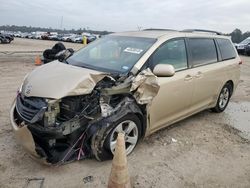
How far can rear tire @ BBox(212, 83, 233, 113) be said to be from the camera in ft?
20.7

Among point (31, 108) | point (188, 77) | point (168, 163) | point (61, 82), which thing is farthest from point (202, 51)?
point (31, 108)

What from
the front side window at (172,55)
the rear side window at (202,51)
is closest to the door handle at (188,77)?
the front side window at (172,55)

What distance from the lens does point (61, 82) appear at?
12.2ft

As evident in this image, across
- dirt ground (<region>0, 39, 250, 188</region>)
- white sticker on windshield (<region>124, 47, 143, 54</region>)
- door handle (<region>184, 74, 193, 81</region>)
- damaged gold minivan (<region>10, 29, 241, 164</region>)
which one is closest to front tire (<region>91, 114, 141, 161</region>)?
damaged gold minivan (<region>10, 29, 241, 164</region>)

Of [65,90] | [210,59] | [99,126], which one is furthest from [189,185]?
[210,59]

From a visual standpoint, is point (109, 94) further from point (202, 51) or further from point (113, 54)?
point (202, 51)

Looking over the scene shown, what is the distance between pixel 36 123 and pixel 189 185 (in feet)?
6.49

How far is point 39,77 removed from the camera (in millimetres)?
4004

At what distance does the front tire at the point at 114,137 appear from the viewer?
3.63 meters

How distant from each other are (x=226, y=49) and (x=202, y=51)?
119 centimetres

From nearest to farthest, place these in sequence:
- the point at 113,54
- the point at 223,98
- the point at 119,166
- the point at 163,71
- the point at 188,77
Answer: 1. the point at 119,166
2. the point at 163,71
3. the point at 113,54
4. the point at 188,77
5. the point at 223,98

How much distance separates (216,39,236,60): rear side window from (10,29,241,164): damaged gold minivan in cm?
89

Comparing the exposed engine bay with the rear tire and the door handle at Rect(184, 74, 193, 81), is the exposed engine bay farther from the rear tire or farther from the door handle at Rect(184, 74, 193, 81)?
the rear tire

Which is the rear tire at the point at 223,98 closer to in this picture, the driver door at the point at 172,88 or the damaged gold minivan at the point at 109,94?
the damaged gold minivan at the point at 109,94
